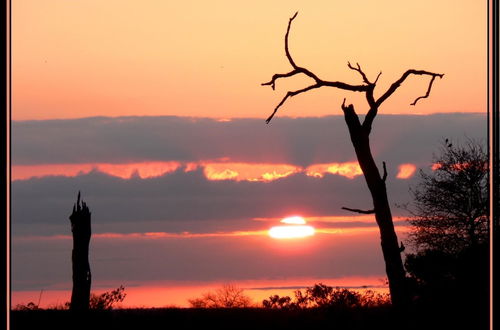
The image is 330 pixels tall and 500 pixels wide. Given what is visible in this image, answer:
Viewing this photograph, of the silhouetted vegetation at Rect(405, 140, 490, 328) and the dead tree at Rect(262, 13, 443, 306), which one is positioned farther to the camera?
the silhouetted vegetation at Rect(405, 140, 490, 328)

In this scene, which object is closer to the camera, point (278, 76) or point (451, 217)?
point (278, 76)

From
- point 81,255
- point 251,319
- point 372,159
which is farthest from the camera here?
point 81,255

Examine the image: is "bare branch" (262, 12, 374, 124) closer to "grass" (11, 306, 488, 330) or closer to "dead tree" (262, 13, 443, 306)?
"dead tree" (262, 13, 443, 306)

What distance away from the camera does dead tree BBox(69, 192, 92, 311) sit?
1073 inches

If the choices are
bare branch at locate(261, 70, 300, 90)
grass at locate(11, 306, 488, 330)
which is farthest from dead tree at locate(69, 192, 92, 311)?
bare branch at locate(261, 70, 300, 90)

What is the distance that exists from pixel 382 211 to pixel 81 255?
12483 mm

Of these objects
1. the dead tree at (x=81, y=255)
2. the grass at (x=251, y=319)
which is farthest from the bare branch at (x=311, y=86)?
the dead tree at (x=81, y=255)

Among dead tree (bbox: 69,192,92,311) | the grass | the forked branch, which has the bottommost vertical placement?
the grass

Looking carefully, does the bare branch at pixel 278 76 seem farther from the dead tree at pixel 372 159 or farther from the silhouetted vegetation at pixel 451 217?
the silhouetted vegetation at pixel 451 217

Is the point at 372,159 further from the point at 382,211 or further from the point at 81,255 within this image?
the point at 81,255

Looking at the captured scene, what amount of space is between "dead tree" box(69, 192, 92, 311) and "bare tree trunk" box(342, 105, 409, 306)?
11720mm

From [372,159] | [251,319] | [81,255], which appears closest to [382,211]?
[372,159]

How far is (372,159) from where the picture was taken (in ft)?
61.2

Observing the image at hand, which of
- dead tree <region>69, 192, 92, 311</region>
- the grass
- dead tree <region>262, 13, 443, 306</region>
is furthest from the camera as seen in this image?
dead tree <region>69, 192, 92, 311</region>
